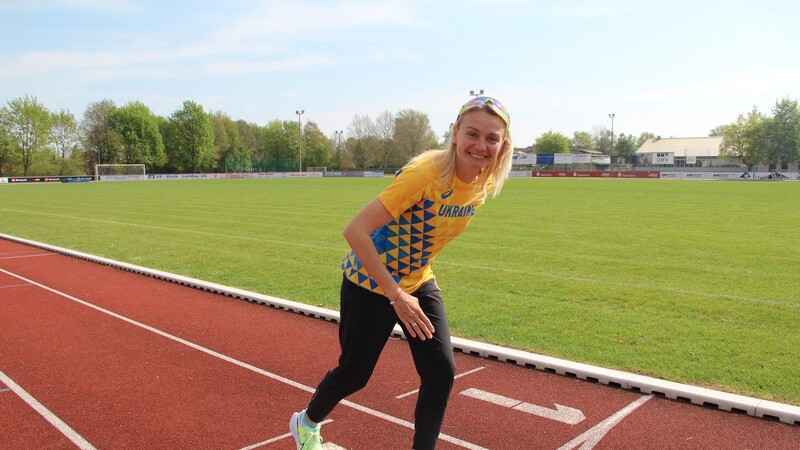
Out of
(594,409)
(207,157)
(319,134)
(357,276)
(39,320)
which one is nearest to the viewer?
(357,276)

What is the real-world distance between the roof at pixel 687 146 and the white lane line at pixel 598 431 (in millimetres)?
112104

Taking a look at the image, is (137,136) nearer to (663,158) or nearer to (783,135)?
(663,158)

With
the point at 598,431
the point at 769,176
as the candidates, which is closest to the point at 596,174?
the point at 769,176

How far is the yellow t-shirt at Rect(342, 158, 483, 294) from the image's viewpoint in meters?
2.77

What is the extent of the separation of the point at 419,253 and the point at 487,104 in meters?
0.86

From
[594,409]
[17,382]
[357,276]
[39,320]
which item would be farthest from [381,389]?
[39,320]

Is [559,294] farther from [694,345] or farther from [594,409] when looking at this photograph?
[594,409]

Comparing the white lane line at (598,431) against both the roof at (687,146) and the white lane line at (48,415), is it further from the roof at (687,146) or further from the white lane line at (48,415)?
the roof at (687,146)

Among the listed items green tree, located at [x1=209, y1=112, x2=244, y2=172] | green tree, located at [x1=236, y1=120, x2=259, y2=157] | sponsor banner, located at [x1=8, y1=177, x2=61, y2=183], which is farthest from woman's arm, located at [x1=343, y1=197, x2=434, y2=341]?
green tree, located at [x1=236, y1=120, x2=259, y2=157]

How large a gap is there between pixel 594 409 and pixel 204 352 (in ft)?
12.5

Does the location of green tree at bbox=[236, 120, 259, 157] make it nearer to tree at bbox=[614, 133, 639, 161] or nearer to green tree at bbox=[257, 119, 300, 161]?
green tree at bbox=[257, 119, 300, 161]

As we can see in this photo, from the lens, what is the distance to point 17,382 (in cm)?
504

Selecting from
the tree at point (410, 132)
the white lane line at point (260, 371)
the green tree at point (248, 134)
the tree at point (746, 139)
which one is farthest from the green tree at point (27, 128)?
the tree at point (746, 139)

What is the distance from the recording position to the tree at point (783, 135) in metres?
80.9
